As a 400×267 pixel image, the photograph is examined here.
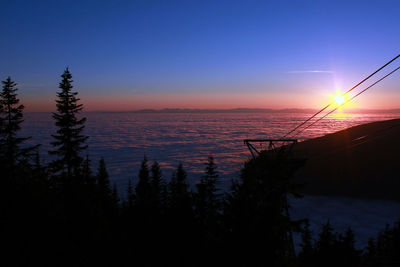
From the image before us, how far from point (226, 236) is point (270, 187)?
4.11 meters

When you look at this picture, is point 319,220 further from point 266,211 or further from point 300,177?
point 266,211

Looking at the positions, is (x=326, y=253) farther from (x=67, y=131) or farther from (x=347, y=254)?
(x=67, y=131)

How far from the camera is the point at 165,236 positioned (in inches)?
459

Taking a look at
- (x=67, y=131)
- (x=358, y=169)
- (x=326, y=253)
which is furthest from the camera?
(x=358, y=169)

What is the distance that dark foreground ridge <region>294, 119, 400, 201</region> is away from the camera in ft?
168

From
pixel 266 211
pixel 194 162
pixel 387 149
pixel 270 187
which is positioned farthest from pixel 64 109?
pixel 387 149

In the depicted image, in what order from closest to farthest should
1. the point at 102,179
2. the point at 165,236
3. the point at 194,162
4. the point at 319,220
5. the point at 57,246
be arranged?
the point at 57,246
the point at 165,236
the point at 102,179
the point at 319,220
the point at 194,162

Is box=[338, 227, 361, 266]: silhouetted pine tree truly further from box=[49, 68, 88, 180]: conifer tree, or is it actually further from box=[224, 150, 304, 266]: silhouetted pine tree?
box=[49, 68, 88, 180]: conifer tree

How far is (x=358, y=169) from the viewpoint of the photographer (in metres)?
56.4

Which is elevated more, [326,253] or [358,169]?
[326,253]

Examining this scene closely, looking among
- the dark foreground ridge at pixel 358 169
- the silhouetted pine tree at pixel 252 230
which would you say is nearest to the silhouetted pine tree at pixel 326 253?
the silhouetted pine tree at pixel 252 230

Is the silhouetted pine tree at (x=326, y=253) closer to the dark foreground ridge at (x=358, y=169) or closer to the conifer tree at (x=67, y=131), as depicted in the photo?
the conifer tree at (x=67, y=131)

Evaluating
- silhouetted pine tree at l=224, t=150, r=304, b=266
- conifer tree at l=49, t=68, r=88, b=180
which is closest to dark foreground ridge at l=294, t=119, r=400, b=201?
conifer tree at l=49, t=68, r=88, b=180

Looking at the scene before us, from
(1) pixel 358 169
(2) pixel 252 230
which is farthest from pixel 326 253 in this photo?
(1) pixel 358 169
